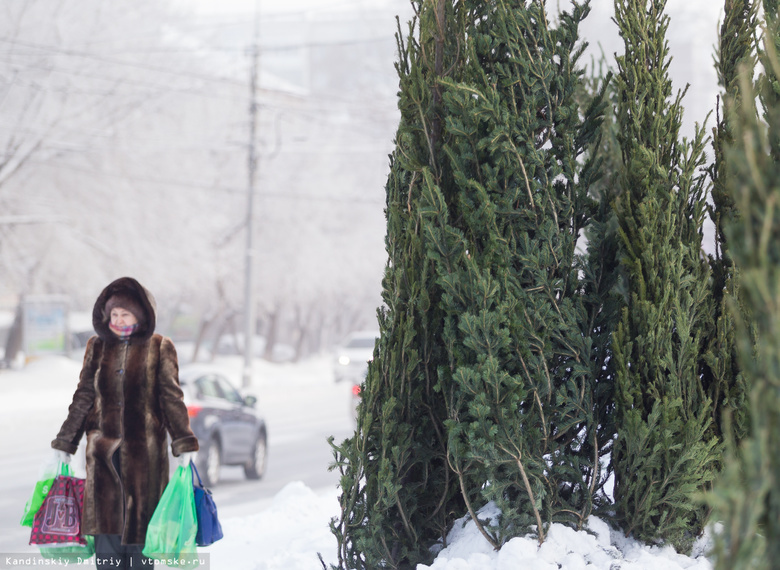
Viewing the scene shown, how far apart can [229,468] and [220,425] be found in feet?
11.0

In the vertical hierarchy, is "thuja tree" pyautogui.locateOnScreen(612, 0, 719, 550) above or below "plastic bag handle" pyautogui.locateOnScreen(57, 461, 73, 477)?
above

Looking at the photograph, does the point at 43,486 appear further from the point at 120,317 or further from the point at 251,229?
the point at 251,229

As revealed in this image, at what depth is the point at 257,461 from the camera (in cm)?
1280

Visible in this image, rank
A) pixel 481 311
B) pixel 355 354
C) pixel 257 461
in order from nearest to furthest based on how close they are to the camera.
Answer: pixel 481 311 → pixel 257 461 → pixel 355 354

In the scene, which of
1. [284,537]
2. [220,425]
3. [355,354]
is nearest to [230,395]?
[220,425]

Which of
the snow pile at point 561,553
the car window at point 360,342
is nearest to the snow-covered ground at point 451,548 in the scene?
the snow pile at point 561,553

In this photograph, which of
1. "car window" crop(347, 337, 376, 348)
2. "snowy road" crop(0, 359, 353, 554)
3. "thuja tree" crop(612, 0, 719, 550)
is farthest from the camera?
"car window" crop(347, 337, 376, 348)

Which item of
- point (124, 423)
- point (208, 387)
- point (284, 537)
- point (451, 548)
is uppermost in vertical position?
point (124, 423)

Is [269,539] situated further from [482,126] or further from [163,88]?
[163,88]

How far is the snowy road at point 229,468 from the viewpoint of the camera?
10.7 meters

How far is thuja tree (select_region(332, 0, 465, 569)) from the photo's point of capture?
14.5 feet

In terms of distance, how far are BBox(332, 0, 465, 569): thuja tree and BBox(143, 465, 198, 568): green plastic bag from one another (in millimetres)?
730

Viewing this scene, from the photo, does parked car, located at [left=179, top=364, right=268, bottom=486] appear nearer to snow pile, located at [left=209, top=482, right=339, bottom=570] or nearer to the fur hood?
snow pile, located at [left=209, top=482, right=339, bottom=570]

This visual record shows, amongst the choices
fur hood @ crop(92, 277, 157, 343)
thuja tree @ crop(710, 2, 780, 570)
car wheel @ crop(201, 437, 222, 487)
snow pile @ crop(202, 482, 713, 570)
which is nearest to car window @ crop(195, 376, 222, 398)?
car wheel @ crop(201, 437, 222, 487)
